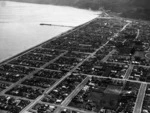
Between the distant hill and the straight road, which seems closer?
the straight road

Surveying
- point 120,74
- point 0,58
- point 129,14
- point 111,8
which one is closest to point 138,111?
point 120,74

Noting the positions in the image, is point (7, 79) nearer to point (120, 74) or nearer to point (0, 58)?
point (0, 58)

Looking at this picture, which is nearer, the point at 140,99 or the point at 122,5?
the point at 140,99

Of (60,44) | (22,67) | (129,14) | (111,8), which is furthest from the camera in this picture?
(111,8)

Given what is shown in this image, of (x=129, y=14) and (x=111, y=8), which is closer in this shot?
(x=129, y=14)

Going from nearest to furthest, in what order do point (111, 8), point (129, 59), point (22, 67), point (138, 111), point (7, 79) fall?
point (138, 111) → point (7, 79) → point (22, 67) → point (129, 59) → point (111, 8)

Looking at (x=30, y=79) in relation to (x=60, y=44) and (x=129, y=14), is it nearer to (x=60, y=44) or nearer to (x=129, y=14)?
(x=60, y=44)

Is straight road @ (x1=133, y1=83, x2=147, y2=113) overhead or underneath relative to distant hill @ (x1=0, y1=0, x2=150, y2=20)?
underneath

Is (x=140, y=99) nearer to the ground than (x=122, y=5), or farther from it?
nearer to the ground
